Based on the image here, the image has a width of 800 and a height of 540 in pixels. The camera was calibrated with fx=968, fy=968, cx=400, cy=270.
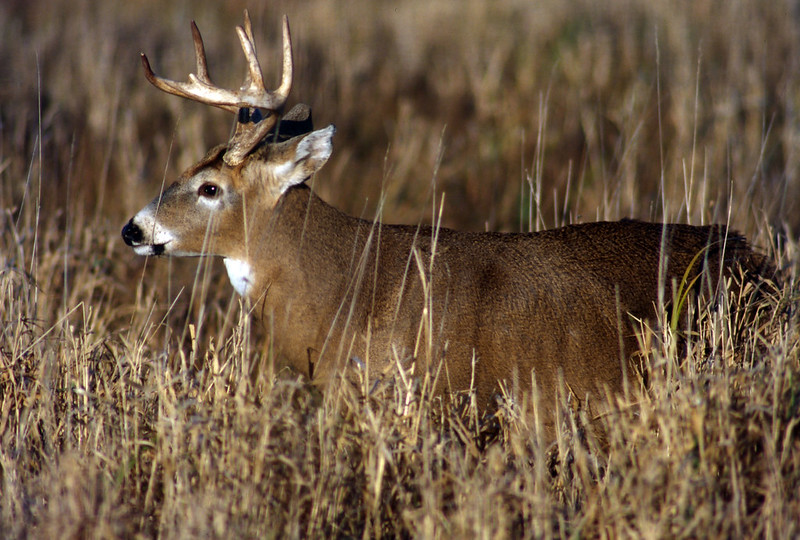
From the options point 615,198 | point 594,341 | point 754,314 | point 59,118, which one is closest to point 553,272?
point 594,341

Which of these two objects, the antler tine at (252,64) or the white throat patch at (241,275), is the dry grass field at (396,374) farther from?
the antler tine at (252,64)

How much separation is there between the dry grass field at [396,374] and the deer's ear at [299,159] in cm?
40

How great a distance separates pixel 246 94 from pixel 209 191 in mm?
504

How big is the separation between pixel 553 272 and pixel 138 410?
6.25 ft

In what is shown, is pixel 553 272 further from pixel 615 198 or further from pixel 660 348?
pixel 615 198

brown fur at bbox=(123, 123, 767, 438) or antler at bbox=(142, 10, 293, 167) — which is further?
antler at bbox=(142, 10, 293, 167)

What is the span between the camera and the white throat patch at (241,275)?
4570 millimetres

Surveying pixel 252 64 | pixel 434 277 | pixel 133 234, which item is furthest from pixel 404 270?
pixel 133 234

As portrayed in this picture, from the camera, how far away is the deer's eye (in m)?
4.61

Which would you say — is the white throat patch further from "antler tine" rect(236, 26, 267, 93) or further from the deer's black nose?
"antler tine" rect(236, 26, 267, 93)

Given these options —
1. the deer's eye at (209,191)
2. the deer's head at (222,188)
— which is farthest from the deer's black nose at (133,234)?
the deer's eye at (209,191)

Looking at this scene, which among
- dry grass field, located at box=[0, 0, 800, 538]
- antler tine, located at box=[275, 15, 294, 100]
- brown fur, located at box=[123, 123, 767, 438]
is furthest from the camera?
antler tine, located at box=[275, 15, 294, 100]

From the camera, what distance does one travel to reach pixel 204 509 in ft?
9.41

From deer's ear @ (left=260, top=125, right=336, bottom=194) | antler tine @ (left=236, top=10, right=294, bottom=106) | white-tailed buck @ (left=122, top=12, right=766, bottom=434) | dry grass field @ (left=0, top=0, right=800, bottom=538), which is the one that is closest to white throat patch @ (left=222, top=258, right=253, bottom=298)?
white-tailed buck @ (left=122, top=12, right=766, bottom=434)
